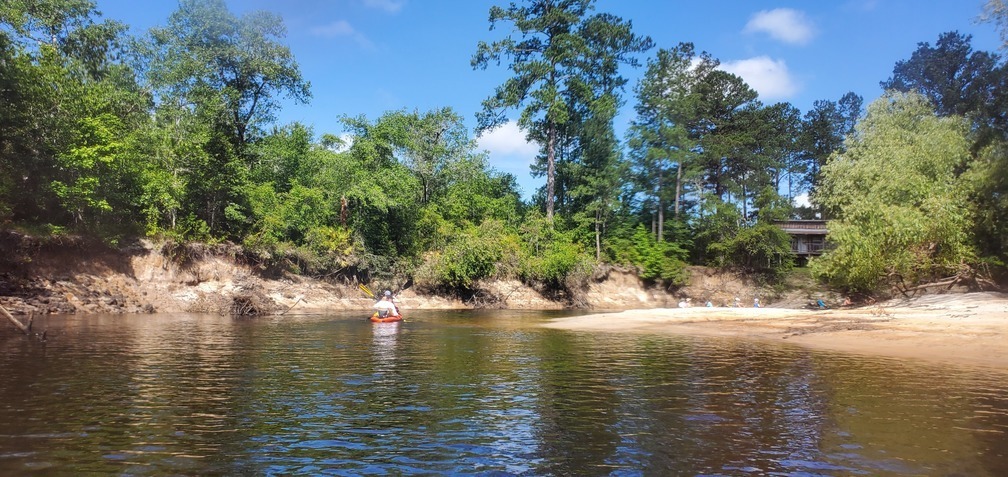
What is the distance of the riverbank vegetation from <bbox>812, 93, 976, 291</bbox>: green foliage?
15 centimetres

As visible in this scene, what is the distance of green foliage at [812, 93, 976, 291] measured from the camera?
33.9 meters

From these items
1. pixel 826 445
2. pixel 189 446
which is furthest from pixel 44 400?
pixel 826 445

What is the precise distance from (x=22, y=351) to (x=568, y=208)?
168 feet

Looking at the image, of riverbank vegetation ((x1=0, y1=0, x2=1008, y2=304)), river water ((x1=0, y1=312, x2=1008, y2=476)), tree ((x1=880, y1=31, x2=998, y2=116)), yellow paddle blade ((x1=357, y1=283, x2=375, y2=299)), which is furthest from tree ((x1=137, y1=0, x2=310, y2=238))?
tree ((x1=880, y1=31, x2=998, y2=116))

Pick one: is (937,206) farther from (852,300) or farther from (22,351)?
(22,351)

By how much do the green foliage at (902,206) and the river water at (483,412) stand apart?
21.0 m

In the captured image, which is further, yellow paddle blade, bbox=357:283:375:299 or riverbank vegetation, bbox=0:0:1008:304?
yellow paddle blade, bbox=357:283:375:299

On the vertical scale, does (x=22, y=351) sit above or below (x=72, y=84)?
below

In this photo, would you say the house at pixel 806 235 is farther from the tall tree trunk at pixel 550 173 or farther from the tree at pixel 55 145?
the tree at pixel 55 145

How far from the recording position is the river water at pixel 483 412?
7.89m

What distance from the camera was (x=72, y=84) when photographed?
33.5m

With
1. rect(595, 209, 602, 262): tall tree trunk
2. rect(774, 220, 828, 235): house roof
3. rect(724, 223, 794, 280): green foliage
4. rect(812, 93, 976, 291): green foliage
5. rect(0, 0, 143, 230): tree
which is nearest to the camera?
rect(0, 0, 143, 230): tree

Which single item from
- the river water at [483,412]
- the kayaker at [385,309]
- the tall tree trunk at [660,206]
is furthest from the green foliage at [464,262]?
the river water at [483,412]

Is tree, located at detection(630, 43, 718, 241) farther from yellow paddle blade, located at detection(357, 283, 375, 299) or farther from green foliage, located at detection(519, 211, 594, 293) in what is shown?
yellow paddle blade, located at detection(357, 283, 375, 299)
